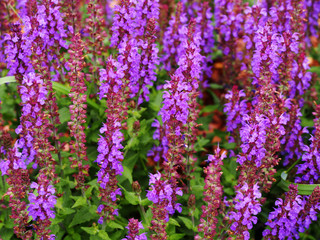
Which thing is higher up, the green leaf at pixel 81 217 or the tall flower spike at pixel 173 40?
the tall flower spike at pixel 173 40

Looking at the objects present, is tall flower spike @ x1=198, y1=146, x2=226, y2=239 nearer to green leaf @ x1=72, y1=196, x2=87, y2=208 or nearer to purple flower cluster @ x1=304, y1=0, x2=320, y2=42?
green leaf @ x1=72, y1=196, x2=87, y2=208

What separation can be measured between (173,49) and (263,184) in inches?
92.9

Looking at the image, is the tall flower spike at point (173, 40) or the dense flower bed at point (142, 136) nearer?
the dense flower bed at point (142, 136)

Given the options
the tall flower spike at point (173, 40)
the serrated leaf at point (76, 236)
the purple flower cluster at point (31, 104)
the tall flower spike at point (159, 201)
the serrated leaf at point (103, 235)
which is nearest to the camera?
the tall flower spike at point (159, 201)

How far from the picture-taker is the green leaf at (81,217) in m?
4.83

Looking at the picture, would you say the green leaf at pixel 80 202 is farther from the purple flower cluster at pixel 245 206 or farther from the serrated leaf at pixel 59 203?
the purple flower cluster at pixel 245 206

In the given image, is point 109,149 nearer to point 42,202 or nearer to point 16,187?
point 42,202

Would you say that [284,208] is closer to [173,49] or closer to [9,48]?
[173,49]

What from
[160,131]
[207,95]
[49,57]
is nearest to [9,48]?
[49,57]

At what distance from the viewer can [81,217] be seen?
486 centimetres

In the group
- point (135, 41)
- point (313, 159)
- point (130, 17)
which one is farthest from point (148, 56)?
point (313, 159)

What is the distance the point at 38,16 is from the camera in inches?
188

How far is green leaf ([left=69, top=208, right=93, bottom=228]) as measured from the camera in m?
4.83

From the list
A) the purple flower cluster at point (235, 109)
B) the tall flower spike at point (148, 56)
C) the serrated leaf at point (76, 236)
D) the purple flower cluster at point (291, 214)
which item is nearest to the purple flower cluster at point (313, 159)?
the purple flower cluster at point (291, 214)
